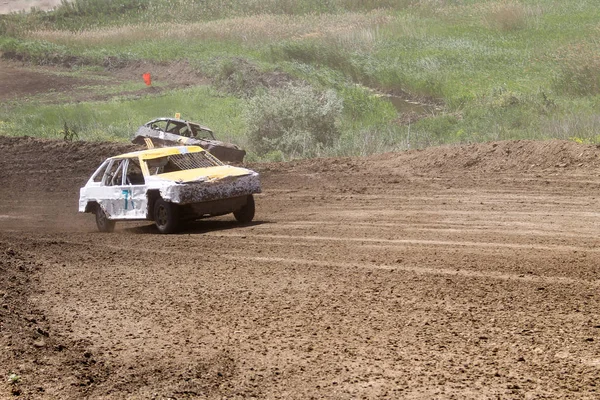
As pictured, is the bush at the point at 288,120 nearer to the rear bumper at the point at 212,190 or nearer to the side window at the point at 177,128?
the side window at the point at 177,128

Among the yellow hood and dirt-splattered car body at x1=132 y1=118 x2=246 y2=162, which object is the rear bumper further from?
dirt-splattered car body at x1=132 y1=118 x2=246 y2=162

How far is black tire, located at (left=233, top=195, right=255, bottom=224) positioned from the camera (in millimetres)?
15156

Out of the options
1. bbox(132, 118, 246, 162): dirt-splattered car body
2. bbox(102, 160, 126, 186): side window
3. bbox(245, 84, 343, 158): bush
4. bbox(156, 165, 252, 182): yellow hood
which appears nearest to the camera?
bbox(156, 165, 252, 182): yellow hood

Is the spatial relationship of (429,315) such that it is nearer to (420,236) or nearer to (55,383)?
(55,383)

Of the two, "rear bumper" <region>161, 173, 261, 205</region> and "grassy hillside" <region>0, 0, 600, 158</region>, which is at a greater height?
"rear bumper" <region>161, 173, 261, 205</region>

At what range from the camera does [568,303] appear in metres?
8.52

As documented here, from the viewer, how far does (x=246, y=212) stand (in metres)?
15.2

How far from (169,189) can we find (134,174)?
5.78ft

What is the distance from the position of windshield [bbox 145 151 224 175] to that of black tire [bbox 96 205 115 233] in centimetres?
142

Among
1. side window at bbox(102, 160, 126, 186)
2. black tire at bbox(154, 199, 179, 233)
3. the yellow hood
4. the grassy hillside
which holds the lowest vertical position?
the grassy hillside

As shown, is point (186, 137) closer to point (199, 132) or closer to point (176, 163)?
point (199, 132)

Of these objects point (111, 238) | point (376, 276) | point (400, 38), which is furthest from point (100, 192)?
point (400, 38)

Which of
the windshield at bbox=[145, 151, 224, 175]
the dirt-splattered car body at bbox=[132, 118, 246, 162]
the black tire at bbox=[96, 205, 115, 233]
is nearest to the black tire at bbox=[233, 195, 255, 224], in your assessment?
the windshield at bbox=[145, 151, 224, 175]

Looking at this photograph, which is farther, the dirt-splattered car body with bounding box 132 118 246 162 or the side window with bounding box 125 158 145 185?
the dirt-splattered car body with bounding box 132 118 246 162
